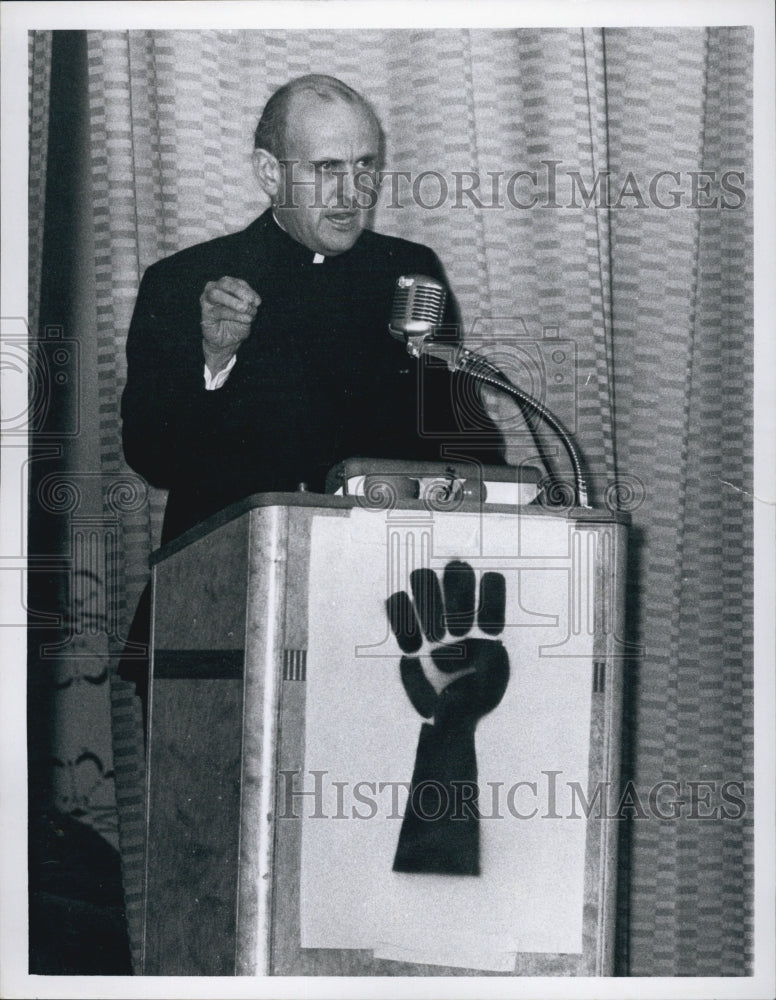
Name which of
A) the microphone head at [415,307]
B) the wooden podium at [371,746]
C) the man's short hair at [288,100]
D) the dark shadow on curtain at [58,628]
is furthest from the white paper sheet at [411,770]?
the man's short hair at [288,100]

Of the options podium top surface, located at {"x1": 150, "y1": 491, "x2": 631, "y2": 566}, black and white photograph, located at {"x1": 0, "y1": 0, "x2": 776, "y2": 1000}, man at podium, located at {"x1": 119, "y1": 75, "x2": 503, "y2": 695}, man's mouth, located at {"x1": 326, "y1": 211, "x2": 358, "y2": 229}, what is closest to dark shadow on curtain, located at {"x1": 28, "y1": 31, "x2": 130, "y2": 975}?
black and white photograph, located at {"x1": 0, "y1": 0, "x2": 776, "y2": 1000}

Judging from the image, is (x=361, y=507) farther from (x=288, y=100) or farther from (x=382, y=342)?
(x=288, y=100)

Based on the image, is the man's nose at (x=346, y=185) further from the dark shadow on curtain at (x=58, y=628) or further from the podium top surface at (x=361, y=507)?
the podium top surface at (x=361, y=507)

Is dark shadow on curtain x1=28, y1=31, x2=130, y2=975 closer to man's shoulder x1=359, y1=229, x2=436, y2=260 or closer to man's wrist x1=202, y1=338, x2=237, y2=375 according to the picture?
man's wrist x1=202, y1=338, x2=237, y2=375

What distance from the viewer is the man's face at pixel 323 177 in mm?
1763

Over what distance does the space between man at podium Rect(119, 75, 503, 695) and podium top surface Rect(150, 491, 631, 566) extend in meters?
0.45

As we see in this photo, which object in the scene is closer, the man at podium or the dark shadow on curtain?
the dark shadow on curtain

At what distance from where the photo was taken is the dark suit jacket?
1.76 meters

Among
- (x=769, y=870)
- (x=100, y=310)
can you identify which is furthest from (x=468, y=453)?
(x=769, y=870)

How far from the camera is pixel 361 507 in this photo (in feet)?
4.00

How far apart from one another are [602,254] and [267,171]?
475mm

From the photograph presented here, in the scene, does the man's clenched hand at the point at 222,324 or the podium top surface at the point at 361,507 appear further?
→ the man's clenched hand at the point at 222,324

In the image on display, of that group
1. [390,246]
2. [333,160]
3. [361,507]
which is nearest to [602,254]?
[390,246]

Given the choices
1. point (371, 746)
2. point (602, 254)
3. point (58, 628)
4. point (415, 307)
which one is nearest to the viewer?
point (371, 746)
